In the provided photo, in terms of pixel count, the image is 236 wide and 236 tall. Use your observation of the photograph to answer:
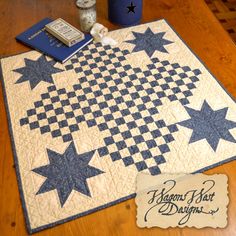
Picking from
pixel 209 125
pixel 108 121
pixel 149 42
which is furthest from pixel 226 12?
pixel 108 121

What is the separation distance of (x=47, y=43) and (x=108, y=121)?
415 mm

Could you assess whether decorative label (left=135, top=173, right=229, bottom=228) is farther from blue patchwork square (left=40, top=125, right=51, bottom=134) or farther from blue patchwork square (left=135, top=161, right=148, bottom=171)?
blue patchwork square (left=40, top=125, right=51, bottom=134)

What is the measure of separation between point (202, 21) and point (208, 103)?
447mm

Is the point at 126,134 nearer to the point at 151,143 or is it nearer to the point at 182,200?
the point at 151,143

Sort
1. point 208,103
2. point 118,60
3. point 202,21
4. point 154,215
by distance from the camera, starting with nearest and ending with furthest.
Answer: point 154,215 < point 208,103 < point 118,60 < point 202,21

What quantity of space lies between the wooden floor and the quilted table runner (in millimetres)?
473

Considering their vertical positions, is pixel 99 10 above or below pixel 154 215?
above

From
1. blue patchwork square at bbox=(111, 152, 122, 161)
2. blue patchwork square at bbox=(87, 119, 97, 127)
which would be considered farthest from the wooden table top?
blue patchwork square at bbox=(87, 119, 97, 127)

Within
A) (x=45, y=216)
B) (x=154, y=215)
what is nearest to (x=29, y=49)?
(x=45, y=216)

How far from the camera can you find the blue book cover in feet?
3.58

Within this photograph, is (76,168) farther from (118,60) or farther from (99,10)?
(99,10)

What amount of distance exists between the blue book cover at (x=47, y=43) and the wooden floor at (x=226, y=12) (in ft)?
2.39

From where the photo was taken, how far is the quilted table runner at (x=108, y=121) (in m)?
0.78

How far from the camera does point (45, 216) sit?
29.0 inches
